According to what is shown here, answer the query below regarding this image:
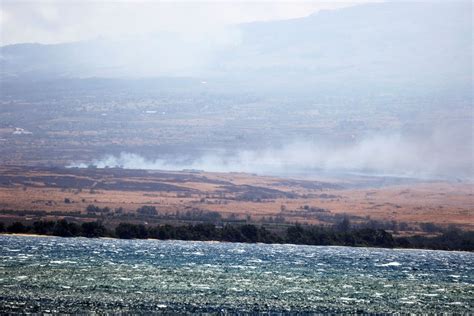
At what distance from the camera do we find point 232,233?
79.2m

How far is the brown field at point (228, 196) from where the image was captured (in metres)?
101

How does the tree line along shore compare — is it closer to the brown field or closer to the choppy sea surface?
the choppy sea surface

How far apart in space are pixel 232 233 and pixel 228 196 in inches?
1471

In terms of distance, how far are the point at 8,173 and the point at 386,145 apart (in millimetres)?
85680

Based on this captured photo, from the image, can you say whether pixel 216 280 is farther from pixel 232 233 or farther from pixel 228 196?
pixel 228 196

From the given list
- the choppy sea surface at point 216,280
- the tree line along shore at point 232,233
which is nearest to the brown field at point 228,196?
the tree line along shore at point 232,233

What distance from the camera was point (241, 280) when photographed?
140ft

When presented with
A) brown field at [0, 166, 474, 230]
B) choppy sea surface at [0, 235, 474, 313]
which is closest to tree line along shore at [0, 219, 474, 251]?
choppy sea surface at [0, 235, 474, 313]

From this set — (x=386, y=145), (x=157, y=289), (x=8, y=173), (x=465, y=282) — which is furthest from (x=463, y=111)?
(x=157, y=289)

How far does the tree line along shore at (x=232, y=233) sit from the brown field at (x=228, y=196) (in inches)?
428

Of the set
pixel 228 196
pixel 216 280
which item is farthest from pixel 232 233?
pixel 228 196

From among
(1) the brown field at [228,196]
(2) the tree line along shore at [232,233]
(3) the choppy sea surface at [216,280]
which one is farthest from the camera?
(1) the brown field at [228,196]

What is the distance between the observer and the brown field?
100875 mm

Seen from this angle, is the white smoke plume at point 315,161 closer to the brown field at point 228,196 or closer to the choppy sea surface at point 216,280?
the brown field at point 228,196
